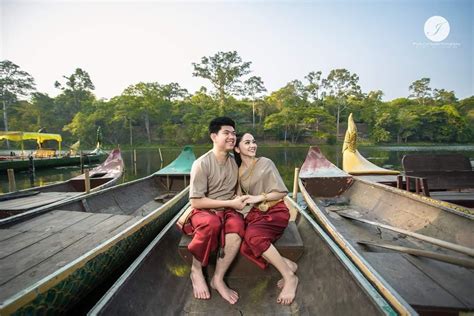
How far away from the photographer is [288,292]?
1.99 metres

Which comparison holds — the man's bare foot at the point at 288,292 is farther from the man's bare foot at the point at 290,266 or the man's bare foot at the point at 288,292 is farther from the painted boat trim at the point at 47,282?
the painted boat trim at the point at 47,282

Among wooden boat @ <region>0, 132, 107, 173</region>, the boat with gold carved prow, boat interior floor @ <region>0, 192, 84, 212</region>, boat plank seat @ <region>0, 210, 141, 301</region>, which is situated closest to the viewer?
boat plank seat @ <region>0, 210, 141, 301</region>

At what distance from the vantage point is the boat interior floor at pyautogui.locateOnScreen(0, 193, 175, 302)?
178 cm

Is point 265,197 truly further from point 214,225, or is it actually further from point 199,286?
point 199,286

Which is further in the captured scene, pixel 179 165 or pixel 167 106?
pixel 167 106

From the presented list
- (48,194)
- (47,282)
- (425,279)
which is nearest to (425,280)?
(425,279)

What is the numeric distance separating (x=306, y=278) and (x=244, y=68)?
134ft

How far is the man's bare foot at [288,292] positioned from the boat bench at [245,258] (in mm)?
222

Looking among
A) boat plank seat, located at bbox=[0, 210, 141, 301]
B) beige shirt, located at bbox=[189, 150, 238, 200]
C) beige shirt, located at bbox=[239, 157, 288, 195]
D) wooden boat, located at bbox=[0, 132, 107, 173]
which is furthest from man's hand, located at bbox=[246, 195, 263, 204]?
wooden boat, located at bbox=[0, 132, 107, 173]

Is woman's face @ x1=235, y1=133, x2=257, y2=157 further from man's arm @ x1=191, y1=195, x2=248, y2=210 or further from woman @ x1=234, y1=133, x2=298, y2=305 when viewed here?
man's arm @ x1=191, y1=195, x2=248, y2=210

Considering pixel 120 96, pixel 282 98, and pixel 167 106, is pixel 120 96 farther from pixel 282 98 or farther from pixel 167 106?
pixel 282 98

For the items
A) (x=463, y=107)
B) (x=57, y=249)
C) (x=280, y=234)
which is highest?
(x=463, y=107)

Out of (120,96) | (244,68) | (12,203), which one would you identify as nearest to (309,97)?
(244,68)

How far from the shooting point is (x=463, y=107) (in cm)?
4169
